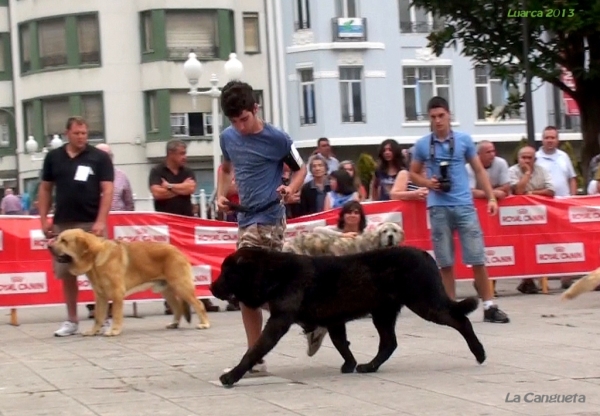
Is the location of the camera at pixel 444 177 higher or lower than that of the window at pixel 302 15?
lower

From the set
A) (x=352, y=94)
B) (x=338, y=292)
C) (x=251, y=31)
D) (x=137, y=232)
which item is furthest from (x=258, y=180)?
(x=251, y=31)

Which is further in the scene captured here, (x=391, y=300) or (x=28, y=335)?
(x=28, y=335)

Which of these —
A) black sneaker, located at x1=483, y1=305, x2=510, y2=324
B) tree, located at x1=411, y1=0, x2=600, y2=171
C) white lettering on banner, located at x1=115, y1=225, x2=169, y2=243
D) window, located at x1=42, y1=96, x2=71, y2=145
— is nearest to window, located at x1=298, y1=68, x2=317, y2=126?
window, located at x1=42, y1=96, x2=71, y2=145

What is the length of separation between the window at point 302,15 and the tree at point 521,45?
21.2 meters

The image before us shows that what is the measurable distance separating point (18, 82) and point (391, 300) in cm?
4152

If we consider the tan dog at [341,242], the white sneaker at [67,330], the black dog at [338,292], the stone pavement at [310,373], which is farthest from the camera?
the white sneaker at [67,330]

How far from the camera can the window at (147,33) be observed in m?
45.9

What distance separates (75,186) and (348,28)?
3450 centimetres

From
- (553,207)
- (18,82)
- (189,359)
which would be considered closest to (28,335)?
(189,359)

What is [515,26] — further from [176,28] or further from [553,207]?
[176,28]

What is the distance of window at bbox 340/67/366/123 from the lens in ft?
150

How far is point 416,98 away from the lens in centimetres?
4653

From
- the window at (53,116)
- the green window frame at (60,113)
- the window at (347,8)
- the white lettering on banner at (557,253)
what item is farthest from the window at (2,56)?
the white lettering on banner at (557,253)

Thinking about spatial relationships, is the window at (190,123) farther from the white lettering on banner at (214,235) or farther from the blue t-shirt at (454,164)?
the blue t-shirt at (454,164)
